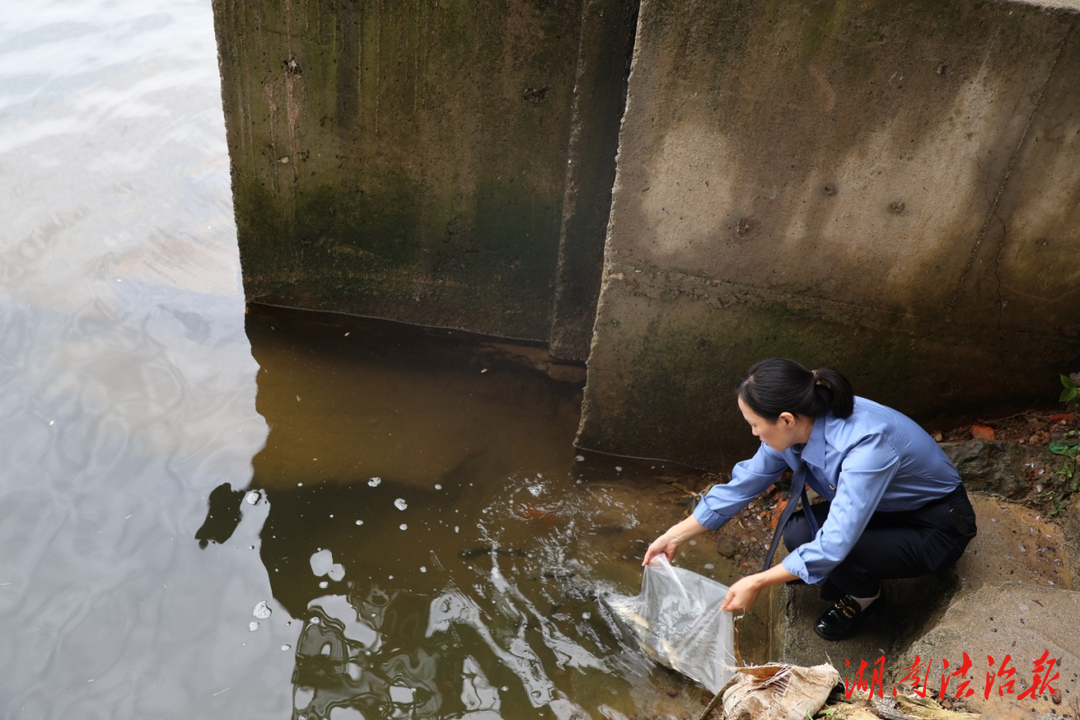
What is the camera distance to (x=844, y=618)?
324 centimetres

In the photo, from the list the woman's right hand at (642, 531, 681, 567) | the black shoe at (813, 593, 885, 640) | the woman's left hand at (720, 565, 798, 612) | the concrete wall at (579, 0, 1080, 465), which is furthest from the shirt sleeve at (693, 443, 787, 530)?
the concrete wall at (579, 0, 1080, 465)

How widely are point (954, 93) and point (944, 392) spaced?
57.4 inches

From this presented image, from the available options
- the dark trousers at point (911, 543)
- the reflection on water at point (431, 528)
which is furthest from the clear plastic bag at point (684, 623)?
the dark trousers at point (911, 543)

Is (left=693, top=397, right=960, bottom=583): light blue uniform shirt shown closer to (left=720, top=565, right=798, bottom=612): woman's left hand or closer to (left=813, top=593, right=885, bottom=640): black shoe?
(left=720, top=565, right=798, bottom=612): woman's left hand

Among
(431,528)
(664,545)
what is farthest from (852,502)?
(431,528)

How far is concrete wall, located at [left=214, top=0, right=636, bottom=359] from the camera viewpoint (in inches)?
173

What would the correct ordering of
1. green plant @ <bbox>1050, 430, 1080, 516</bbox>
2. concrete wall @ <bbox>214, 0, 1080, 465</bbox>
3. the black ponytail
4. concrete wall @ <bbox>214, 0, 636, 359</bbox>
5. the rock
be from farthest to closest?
concrete wall @ <bbox>214, 0, 636, 359</bbox>
the rock
green plant @ <bbox>1050, 430, 1080, 516</bbox>
concrete wall @ <bbox>214, 0, 1080, 465</bbox>
the black ponytail

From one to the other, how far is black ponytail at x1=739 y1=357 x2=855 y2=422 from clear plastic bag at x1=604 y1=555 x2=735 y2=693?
0.85 m

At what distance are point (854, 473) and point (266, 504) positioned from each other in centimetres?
274

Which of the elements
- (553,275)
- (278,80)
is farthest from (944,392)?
(278,80)

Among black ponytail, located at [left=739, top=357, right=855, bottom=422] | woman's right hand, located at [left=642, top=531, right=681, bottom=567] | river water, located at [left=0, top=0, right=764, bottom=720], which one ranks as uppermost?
black ponytail, located at [left=739, top=357, right=855, bottom=422]

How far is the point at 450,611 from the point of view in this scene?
3582 mm

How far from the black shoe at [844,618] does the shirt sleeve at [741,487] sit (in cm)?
55

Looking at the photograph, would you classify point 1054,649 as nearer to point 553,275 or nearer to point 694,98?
point 694,98
